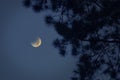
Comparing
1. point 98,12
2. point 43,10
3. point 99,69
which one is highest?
point 43,10

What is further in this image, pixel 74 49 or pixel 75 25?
pixel 74 49

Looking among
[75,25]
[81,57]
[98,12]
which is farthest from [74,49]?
[98,12]

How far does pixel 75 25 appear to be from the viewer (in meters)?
7.66

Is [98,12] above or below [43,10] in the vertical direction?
below

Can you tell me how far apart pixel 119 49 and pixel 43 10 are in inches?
70.3

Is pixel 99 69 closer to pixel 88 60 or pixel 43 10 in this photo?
pixel 88 60

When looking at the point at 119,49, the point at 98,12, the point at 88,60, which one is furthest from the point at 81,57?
the point at 98,12

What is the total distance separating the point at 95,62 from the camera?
26.8 ft

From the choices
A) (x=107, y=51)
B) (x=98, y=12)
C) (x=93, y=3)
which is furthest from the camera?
(x=107, y=51)

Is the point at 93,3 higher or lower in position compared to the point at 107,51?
higher

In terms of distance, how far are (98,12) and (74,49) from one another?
140cm

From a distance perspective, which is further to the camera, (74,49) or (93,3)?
(74,49)

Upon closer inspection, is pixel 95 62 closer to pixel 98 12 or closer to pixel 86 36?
pixel 86 36

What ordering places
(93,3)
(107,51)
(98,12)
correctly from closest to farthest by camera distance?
(98,12), (93,3), (107,51)
